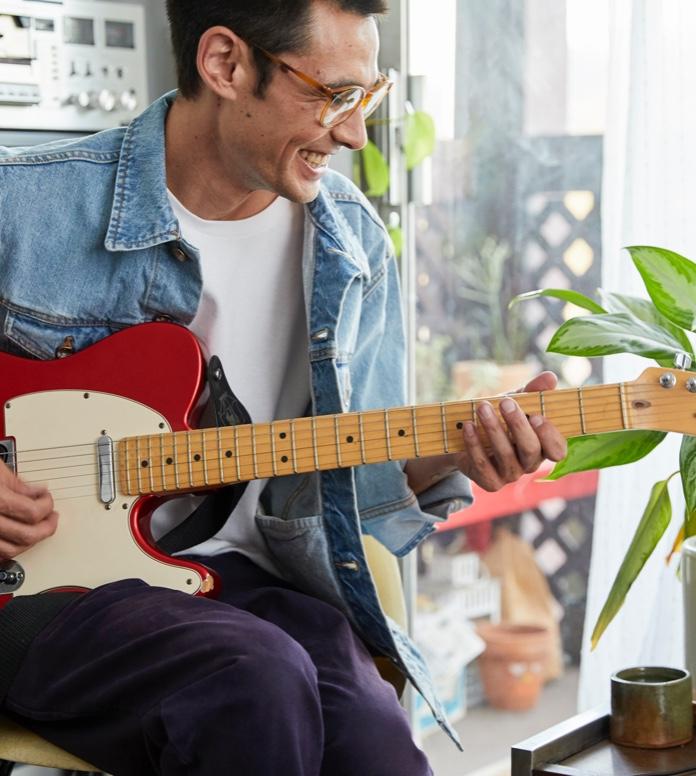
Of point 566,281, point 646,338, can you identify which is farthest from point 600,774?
point 566,281

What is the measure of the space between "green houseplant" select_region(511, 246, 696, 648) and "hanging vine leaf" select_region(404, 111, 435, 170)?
0.69 m

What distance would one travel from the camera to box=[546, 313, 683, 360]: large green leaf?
1.33m

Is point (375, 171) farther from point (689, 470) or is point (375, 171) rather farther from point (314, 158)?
point (689, 470)

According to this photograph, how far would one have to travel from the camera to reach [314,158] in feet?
4.79

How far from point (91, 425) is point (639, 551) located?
65 centimetres

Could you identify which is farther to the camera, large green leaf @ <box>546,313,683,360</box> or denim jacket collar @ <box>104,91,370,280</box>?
denim jacket collar @ <box>104,91,370,280</box>

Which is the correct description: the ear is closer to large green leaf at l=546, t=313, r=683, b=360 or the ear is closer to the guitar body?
the guitar body

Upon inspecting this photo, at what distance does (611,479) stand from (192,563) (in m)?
0.88

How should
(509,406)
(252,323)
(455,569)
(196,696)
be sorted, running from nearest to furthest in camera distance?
(196,696)
(509,406)
(252,323)
(455,569)

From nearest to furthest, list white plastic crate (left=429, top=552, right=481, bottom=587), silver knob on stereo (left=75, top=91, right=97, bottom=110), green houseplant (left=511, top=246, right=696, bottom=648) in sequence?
green houseplant (left=511, top=246, right=696, bottom=648) < silver knob on stereo (left=75, top=91, right=97, bottom=110) < white plastic crate (left=429, top=552, right=481, bottom=587)

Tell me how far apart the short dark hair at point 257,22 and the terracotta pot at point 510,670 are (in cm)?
153

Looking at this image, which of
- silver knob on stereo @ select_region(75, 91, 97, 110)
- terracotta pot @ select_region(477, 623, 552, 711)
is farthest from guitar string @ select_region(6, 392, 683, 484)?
terracotta pot @ select_region(477, 623, 552, 711)

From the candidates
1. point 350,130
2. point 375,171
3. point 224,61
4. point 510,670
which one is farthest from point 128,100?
point 510,670

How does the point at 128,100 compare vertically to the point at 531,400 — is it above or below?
above
